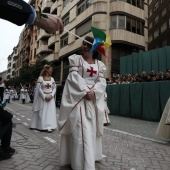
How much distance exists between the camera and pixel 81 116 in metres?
3.51

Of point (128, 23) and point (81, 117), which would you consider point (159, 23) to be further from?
point (81, 117)

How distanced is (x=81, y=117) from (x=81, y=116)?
15mm

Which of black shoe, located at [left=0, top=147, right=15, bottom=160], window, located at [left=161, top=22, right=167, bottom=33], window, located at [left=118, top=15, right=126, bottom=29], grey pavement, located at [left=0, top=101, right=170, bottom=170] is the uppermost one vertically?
window, located at [left=161, top=22, right=167, bottom=33]

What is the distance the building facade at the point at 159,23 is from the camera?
141 ft

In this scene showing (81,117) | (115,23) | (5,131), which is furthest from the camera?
(115,23)

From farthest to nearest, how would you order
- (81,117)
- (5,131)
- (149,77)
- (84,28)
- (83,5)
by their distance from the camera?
(83,5)
(84,28)
(149,77)
(5,131)
(81,117)

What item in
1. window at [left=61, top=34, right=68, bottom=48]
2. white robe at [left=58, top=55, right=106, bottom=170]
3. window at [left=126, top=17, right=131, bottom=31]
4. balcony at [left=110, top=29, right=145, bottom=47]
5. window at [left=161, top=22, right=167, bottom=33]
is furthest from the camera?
window at [left=161, top=22, right=167, bottom=33]

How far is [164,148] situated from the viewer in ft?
17.3

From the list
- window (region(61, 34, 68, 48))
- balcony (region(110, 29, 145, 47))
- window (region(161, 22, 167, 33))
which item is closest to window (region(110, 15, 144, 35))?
balcony (region(110, 29, 145, 47))

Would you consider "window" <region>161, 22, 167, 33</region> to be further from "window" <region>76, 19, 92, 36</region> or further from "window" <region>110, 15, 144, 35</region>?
"window" <region>76, 19, 92, 36</region>

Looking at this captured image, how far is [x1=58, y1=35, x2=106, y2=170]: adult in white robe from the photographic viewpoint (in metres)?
3.35

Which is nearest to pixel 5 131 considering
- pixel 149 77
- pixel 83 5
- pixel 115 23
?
pixel 149 77

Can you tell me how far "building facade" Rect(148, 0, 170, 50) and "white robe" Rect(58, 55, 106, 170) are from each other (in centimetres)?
4111

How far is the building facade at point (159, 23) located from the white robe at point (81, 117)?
135ft
